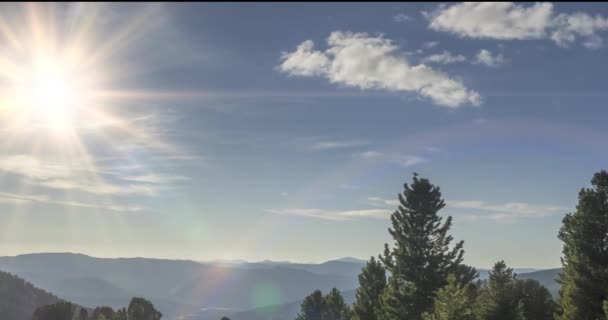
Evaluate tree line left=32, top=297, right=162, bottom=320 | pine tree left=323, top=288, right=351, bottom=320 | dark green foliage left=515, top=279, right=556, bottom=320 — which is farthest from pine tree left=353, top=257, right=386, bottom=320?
tree line left=32, top=297, right=162, bottom=320

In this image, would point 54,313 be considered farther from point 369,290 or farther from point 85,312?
point 369,290

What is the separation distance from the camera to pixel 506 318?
4338 cm

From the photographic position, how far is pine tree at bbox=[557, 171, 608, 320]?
3400 cm

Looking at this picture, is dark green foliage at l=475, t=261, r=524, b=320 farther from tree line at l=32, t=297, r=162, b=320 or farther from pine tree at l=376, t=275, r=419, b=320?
tree line at l=32, t=297, r=162, b=320

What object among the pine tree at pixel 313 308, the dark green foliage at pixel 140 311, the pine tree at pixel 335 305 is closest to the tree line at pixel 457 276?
the pine tree at pixel 335 305

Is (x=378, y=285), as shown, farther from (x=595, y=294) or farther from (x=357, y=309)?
(x=595, y=294)

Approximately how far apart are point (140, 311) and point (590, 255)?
9365 centimetres

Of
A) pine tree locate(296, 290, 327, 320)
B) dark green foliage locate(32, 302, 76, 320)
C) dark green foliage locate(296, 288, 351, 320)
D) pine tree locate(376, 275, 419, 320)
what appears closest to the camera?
pine tree locate(376, 275, 419, 320)

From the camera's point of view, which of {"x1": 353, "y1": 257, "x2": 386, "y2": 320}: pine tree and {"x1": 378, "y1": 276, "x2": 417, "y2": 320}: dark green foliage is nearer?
{"x1": 378, "y1": 276, "x2": 417, "y2": 320}: dark green foliage

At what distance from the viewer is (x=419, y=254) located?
43094 millimetres

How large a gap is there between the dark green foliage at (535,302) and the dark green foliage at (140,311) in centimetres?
7727

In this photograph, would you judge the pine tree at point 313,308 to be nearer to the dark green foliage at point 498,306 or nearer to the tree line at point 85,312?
the dark green foliage at point 498,306

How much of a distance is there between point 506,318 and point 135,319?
83205mm

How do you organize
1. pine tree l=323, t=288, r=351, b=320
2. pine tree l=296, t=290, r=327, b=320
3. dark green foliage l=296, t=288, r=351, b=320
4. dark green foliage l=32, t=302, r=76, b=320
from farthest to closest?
dark green foliage l=32, t=302, r=76, b=320
pine tree l=296, t=290, r=327, b=320
dark green foliage l=296, t=288, r=351, b=320
pine tree l=323, t=288, r=351, b=320
